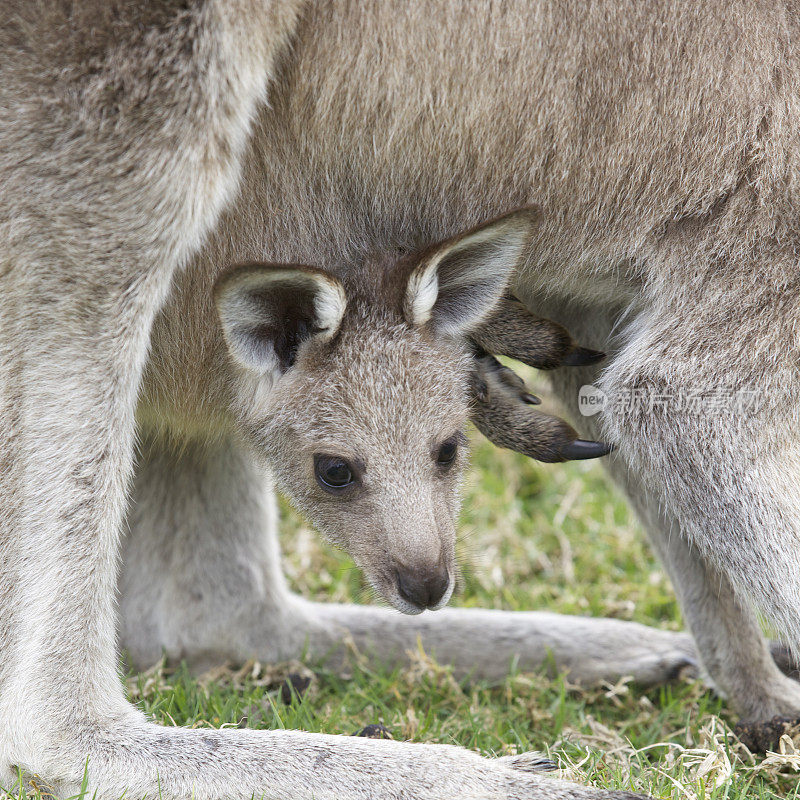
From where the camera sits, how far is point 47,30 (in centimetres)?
259

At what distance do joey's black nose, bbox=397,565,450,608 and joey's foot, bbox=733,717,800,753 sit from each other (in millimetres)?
926

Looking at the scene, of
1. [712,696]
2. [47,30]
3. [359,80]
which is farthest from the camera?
[712,696]

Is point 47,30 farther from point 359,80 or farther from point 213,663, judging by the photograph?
point 213,663

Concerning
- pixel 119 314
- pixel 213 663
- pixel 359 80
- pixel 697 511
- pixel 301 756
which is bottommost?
pixel 213 663

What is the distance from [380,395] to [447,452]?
9.3 inches

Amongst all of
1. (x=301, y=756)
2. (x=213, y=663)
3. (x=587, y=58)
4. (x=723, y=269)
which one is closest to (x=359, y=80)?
(x=587, y=58)

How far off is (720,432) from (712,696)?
1.09m

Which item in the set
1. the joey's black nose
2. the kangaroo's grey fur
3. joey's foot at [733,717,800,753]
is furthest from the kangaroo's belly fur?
joey's foot at [733,717,800,753]

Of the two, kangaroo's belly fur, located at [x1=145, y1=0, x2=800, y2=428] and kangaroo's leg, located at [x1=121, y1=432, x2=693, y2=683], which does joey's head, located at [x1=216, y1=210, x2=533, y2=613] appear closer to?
kangaroo's belly fur, located at [x1=145, y1=0, x2=800, y2=428]

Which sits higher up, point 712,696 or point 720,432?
point 720,432

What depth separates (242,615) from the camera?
3803 mm

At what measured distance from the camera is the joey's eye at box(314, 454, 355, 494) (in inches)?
119

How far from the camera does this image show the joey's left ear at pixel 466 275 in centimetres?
285

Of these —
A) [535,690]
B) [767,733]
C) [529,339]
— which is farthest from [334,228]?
[767,733]
